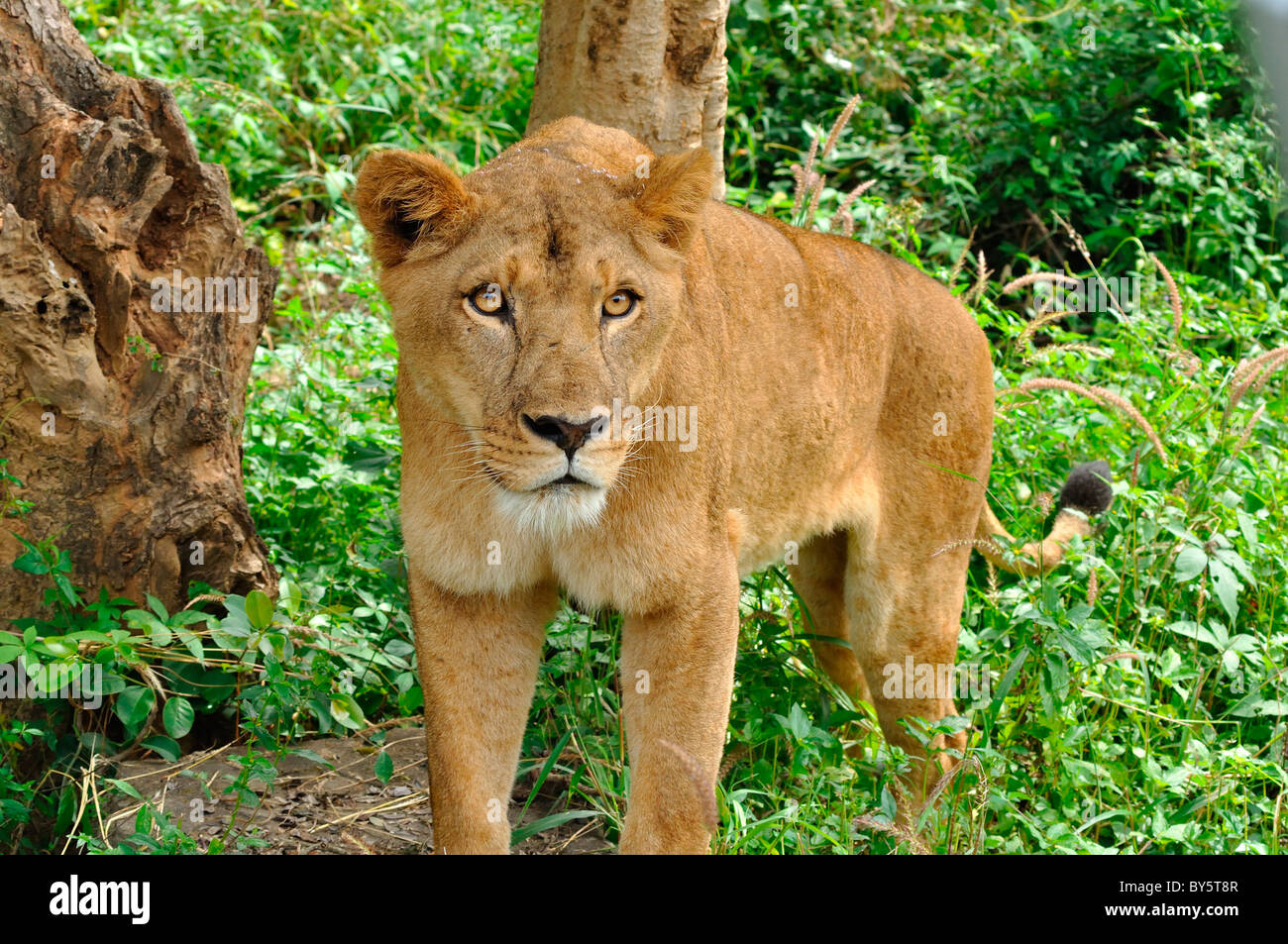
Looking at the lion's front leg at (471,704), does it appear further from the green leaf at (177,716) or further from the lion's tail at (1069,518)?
the lion's tail at (1069,518)

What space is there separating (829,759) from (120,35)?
6.15 meters

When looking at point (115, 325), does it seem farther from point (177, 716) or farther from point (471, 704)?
point (471, 704)

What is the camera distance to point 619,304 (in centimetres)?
321

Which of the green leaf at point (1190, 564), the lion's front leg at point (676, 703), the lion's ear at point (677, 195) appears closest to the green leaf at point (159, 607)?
the lion's front leg at point (676, 703)

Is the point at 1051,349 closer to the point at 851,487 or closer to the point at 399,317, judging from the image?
the point at 851,487

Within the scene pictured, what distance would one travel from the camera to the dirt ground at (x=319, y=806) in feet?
12.4

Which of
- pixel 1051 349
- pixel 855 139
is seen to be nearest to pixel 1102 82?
pixel 855 139

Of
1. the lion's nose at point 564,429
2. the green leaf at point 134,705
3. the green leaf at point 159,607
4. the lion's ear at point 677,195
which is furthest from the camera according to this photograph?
Result: the green leaf at point 159,607

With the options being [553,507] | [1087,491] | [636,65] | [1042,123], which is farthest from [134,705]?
[1042,123]

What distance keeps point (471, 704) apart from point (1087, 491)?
2371 mm

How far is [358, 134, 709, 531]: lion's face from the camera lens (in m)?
3.01

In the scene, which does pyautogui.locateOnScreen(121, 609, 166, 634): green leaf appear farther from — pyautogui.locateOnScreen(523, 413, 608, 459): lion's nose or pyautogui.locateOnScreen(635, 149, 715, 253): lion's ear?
pyautogui.locateOnScreen(635, 149, 715, 253): lion's ear

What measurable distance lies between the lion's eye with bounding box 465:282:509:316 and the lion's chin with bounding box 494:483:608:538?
Answer: 41 cm

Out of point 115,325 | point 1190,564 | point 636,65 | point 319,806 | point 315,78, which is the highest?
point 315,78
